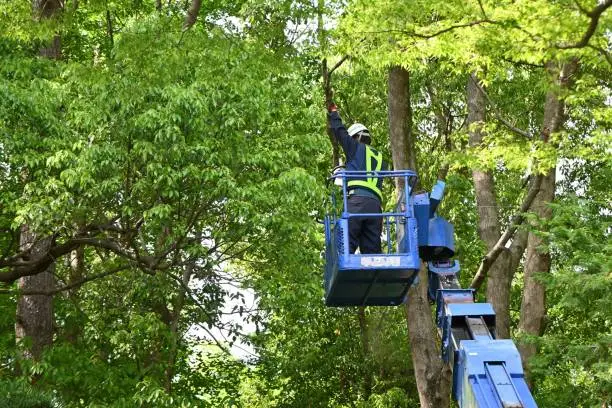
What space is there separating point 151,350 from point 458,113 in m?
8.88

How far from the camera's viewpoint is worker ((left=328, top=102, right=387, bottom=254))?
862 cm

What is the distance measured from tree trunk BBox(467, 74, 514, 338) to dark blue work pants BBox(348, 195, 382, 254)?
6.01 m

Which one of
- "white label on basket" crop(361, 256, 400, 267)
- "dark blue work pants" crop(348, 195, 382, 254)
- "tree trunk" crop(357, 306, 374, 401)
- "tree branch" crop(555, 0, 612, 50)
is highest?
"tree branch" crop(555, 0, 612, 50)

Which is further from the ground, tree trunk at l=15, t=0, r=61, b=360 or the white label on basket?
the white label on basket

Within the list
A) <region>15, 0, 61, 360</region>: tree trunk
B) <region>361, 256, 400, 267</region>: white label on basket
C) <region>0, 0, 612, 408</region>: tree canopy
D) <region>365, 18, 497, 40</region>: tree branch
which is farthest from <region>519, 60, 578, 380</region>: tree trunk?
<region>15, 0, 61, 360</region>: tree trunk

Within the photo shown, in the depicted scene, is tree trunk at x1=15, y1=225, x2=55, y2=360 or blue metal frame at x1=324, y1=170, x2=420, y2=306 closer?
blue metal frame at x1=324, y1=170, x2=420, y2=306

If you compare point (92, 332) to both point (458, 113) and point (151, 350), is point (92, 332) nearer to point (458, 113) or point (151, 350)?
point (151, 350)

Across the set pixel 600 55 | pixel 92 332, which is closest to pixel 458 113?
pixel 92 332

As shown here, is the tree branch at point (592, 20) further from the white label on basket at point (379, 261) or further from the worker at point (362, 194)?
the white label on basket at point (379, 261)

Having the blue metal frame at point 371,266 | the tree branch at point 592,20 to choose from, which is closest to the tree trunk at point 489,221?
the blue metal frame at point 371,266

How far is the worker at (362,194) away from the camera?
28.3ft

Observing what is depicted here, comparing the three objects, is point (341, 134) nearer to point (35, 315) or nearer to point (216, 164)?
point (216, 164)

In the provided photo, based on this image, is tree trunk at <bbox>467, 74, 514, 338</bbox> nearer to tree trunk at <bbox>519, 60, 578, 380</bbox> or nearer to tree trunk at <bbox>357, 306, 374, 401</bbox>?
tree trunk at <bbox>519, 60, 578, 380</bbox>

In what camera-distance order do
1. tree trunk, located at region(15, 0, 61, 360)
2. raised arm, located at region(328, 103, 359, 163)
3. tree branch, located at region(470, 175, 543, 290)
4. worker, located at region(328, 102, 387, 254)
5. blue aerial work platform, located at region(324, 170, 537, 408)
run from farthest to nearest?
tree trunk, located at region(15, 0, 61, 360) → tree branch, located at region(470, 175, 543, 290) → worker, located at region(328, 102, 387, 254) → raised arm, located at region(328, 103, 359, 163) → blue aerial work platform, located at region(324, 170, 537, 408)
